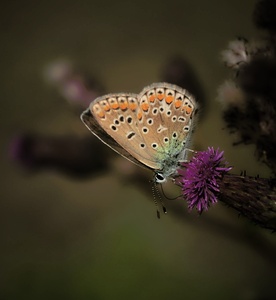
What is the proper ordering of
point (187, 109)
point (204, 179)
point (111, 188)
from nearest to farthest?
point (204, 179) < point (187, 109) < point (111, 188)

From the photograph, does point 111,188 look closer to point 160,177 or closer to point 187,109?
point 160,177

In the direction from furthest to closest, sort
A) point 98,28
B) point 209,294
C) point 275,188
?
point 98,28, point 209,294, point 275,188

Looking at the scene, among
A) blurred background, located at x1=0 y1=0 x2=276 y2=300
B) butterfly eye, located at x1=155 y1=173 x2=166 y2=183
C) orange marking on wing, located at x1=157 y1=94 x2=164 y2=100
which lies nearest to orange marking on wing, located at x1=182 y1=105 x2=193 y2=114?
orange marking on wing, located at x1=157 y1=94 x2=164 y2=100

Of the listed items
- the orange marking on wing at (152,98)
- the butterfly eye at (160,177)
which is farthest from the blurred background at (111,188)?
the orange marking on wing at (152,98)

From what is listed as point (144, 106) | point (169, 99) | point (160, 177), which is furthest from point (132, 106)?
point (160, 177)

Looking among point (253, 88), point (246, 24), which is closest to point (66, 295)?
point (253, 88)

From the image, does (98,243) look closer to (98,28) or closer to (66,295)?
(66,295)

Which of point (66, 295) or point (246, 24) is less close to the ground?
point (246, 24)
